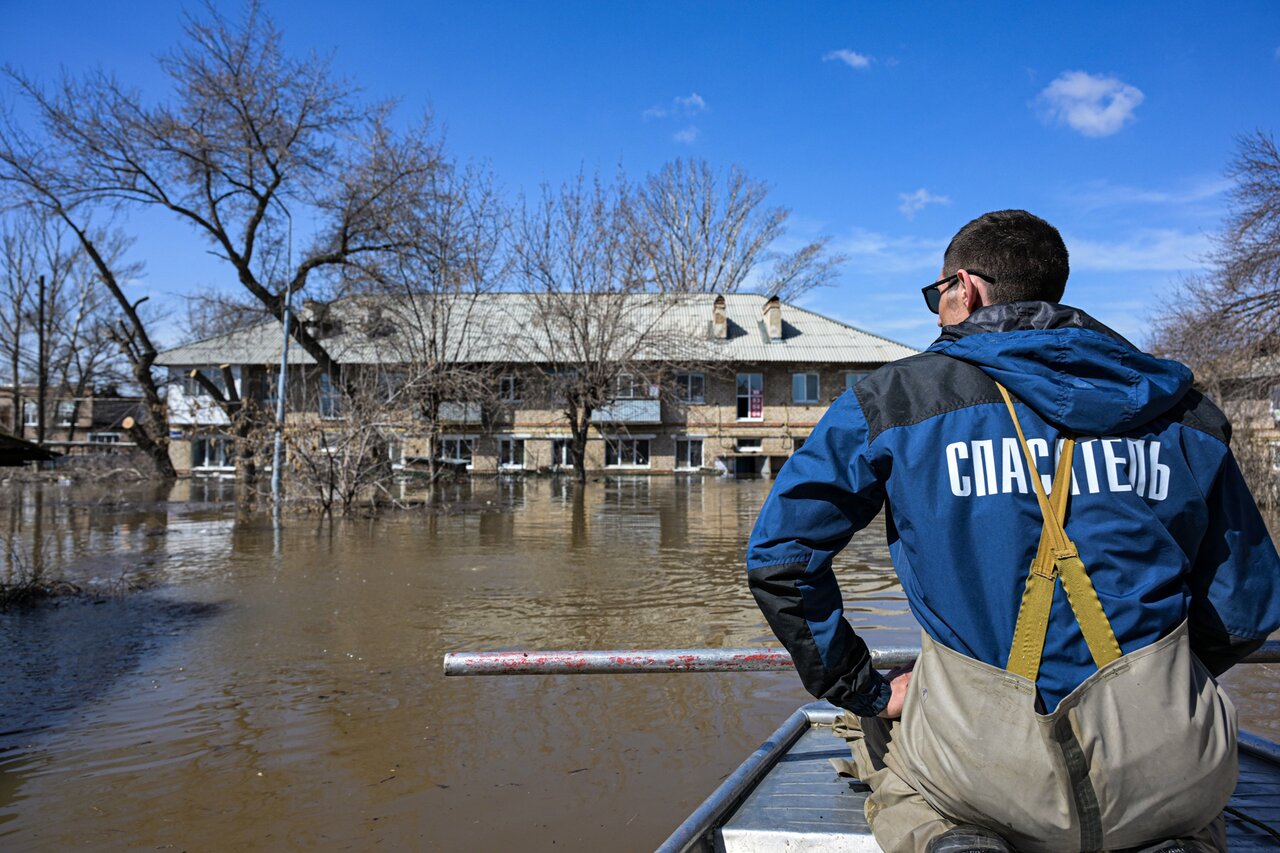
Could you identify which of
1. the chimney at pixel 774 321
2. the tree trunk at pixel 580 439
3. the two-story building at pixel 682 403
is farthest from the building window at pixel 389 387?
the chimney at pixel 774 321

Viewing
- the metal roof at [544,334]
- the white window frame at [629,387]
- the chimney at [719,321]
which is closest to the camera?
the metal roof at [544,334]

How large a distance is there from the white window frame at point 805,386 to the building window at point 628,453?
6.91 meters

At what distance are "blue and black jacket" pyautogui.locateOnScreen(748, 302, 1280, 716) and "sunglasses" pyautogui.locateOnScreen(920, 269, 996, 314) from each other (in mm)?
153

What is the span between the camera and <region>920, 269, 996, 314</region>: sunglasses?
7.02 feet

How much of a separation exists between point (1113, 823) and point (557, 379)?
99.6 feet

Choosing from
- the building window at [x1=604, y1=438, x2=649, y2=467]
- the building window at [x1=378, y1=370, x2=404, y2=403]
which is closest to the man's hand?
the building window at [x1=378, y1=370, x2=404, y2=403]

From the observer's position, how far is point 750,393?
131 ft

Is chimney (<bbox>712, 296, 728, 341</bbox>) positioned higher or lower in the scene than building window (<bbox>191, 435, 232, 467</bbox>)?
higher

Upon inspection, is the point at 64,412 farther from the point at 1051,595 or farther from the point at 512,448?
the point at 1051,595

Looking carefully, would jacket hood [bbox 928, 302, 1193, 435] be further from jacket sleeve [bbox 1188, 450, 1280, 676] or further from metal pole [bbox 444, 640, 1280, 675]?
metal pole [bbox 444, 640, 1280, 675]

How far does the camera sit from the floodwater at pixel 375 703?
13.4ft

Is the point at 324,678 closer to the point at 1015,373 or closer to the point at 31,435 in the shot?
the point at 1015,373

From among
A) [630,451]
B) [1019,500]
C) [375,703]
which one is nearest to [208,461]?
[630,451]

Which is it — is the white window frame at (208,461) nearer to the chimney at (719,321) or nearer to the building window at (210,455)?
the building window at (210,455)
